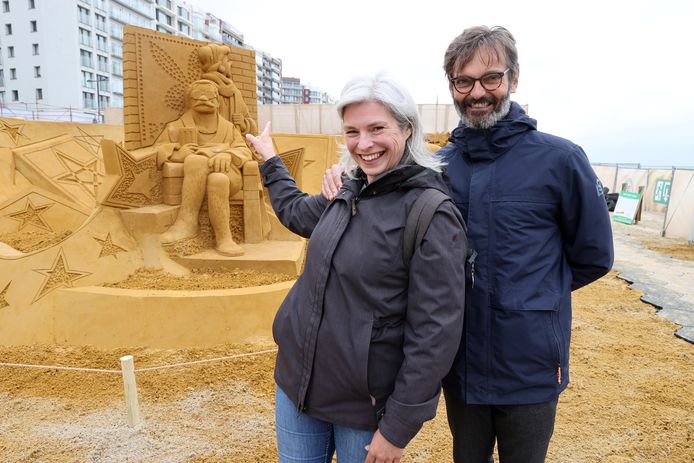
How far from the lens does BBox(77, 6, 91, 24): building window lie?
112 ft

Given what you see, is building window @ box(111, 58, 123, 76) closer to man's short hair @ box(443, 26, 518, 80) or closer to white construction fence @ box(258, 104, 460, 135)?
white construction fence @ box(258, 104, 460, 135)

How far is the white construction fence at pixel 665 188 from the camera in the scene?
1068 centimetres

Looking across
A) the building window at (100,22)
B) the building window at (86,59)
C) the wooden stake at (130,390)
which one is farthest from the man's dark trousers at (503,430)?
the building window at (100,22)

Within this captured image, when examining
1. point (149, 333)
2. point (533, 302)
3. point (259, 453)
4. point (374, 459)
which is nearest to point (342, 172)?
point (533, 302)

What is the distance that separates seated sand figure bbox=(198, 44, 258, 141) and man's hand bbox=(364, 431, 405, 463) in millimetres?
5316

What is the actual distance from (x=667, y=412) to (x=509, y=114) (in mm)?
2922

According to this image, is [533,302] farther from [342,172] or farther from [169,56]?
[169,56]

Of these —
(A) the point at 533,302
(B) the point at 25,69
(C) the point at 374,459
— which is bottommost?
(C) the point at 374,459

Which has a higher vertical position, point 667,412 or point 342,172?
point 342,172

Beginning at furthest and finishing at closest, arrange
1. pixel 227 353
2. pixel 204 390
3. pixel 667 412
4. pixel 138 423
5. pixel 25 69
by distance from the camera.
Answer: pixel 25 69
pixel 227 353
pixel 204 390
pixel 667 412
pixel 138 423

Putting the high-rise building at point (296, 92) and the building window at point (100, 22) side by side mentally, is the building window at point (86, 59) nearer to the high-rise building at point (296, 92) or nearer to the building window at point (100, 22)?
the building window at point (100, 22)

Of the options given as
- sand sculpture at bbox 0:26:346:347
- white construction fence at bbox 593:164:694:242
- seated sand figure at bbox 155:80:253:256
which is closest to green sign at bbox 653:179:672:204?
white construction fence at bbox 593:164:694:242

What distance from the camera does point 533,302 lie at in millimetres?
1373

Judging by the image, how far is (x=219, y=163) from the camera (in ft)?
16.4
